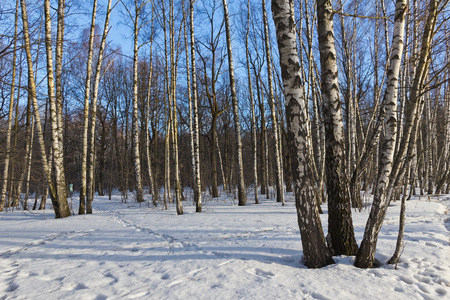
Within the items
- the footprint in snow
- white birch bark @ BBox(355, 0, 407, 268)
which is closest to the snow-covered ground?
the footprint in snow

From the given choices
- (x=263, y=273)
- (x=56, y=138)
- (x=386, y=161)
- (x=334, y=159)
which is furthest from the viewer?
(x=56, y=138)

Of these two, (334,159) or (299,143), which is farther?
(334,159)

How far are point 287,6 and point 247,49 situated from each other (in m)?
11.1

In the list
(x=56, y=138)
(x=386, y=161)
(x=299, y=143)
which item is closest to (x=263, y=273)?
(x=299, y=143)

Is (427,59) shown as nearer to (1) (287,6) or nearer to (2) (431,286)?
(1) (287,6)

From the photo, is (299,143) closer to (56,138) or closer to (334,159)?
(334,159)

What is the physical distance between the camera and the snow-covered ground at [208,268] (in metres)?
2.63

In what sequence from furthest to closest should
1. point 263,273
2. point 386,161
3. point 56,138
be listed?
point 56,138 < point 386,161 < point 263,273

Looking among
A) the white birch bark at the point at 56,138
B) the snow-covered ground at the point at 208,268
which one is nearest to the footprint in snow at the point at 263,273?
the snow-covered ground at the point at 208,268

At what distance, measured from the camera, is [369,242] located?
3.09 meters

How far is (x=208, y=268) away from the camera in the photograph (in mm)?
3248

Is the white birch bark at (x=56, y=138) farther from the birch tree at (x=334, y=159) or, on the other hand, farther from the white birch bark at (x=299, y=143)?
the birch tree at (x=334, y=159)

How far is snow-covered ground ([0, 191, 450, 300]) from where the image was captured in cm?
263

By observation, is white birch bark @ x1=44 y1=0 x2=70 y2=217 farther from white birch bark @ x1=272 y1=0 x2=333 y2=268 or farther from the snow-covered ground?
white birch bark @ x1=272 y1=0 x2=333 y2=268
